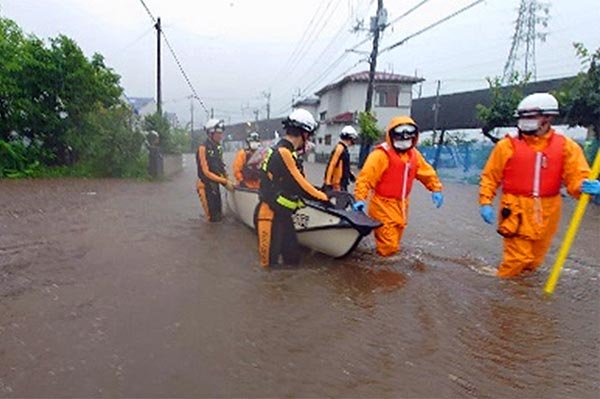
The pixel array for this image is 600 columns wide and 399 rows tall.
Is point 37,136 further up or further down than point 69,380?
further up

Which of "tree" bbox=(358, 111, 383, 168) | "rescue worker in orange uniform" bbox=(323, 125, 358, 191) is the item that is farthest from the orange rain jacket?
"tree" bbox=(358, 111, 383, 168)

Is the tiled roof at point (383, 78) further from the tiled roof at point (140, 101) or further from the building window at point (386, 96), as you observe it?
the tiled roof at point (140, 101)

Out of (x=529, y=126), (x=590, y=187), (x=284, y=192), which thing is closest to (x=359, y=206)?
(x=284, y=192)

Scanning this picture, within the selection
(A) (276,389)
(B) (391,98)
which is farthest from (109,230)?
(B) (391,98)

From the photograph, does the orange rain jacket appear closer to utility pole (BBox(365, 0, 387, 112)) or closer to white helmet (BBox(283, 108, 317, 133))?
white helmet (BBox(283, 108, 317, 133))

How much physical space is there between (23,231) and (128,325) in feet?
13.3

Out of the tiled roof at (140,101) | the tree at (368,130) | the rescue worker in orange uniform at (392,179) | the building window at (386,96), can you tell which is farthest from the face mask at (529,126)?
the tiled roof at (140,101)

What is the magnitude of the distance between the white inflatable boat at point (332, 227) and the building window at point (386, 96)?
27263 mm

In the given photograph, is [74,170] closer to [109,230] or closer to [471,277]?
[109,230]

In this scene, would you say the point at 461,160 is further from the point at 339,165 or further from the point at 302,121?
the point at 302,121

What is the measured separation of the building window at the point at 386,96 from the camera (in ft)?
101

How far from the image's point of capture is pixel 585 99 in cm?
1231

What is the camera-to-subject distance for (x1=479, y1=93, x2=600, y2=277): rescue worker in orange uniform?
3777 mm

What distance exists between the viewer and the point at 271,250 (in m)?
4.43
